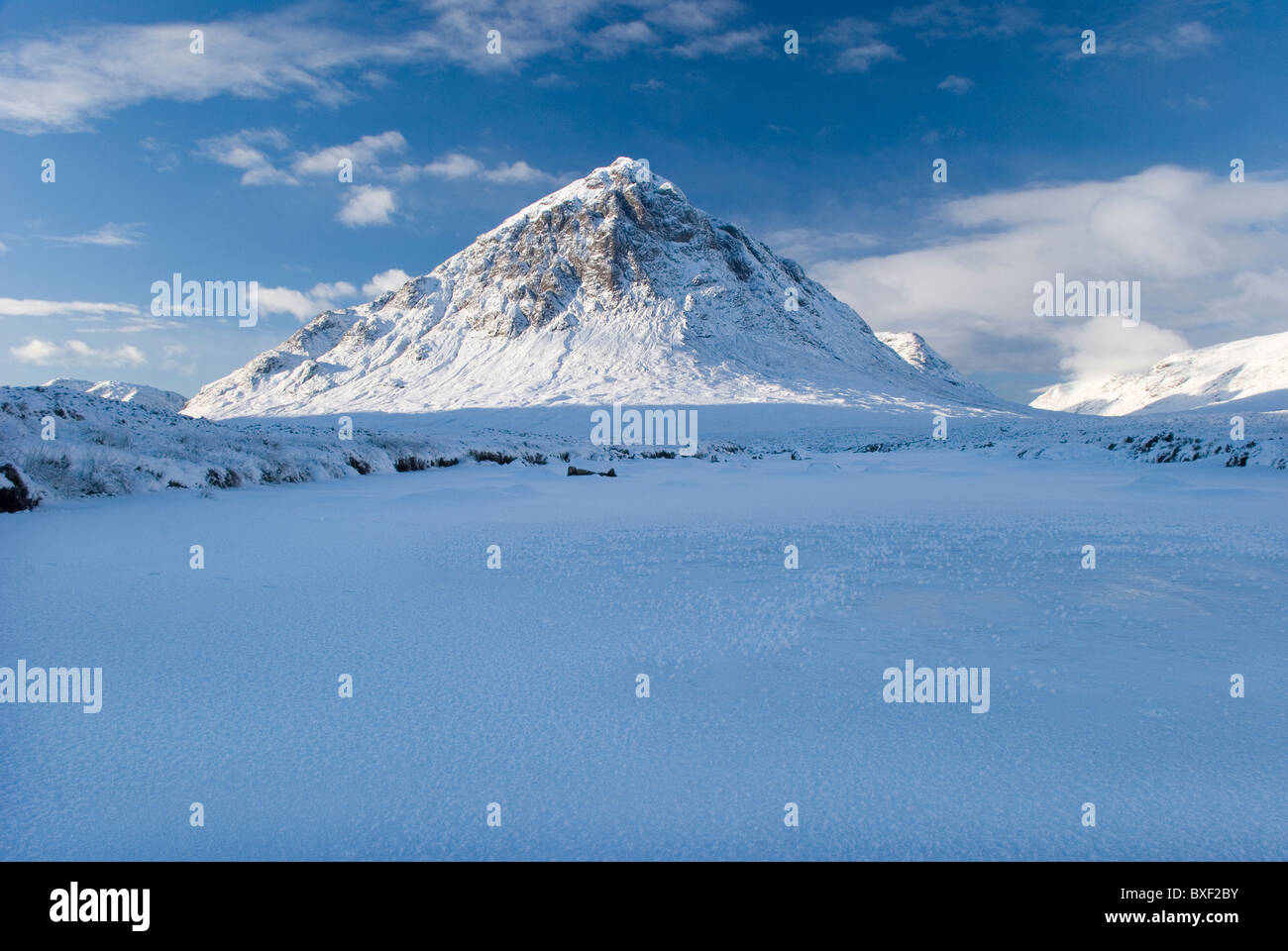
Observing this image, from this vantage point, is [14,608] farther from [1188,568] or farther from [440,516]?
[1188,568]

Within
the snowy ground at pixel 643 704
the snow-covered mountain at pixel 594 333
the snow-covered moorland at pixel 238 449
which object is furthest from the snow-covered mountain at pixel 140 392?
the snowy ground at pixel 643 704

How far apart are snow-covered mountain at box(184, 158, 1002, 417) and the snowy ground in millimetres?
71410

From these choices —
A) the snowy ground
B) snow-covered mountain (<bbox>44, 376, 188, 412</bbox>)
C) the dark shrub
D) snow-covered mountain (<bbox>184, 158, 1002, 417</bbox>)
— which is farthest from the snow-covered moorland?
snow-covered mountain (<bbox>44, 376, 188, 412</bbox>)

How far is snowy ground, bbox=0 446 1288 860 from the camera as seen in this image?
1628 millimetres

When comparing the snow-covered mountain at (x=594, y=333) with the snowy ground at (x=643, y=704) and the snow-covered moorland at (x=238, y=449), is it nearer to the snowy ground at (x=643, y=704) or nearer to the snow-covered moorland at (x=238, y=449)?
the snow-covered moorland at (x=238, y=449)

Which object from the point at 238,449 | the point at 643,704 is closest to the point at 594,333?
the point at 238,449

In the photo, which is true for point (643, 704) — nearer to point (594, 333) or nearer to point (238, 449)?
point (238, 449)

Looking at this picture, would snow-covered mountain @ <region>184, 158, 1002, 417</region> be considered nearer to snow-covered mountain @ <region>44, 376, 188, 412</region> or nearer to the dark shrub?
snow-covered mountain @ <region>44, 376, 188, 412</region>

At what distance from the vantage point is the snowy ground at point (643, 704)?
1.63m

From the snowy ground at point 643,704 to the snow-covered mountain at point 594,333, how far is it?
7141cm

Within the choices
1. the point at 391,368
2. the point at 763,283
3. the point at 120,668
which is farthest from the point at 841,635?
the point at 763,283

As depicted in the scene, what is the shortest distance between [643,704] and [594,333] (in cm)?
9779

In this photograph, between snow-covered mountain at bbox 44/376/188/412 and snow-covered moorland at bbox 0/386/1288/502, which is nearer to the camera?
snow-covered moorland at bbox 0/386/1288/502

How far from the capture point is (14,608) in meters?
3.47
